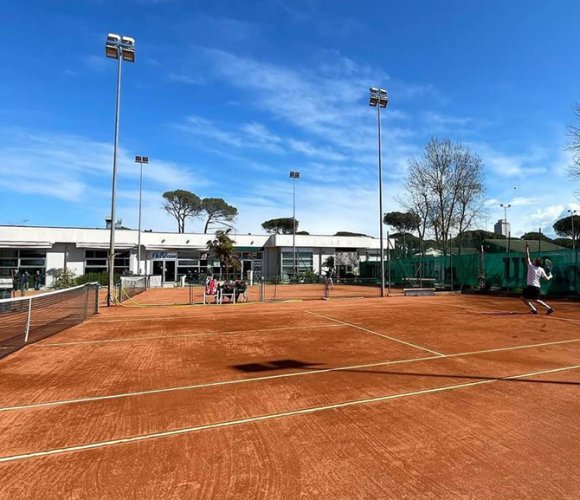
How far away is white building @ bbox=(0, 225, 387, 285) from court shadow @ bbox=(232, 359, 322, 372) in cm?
3322

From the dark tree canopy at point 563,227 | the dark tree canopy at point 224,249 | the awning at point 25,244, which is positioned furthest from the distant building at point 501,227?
the awning at point 25,244

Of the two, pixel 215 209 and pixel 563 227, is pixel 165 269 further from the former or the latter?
pixel 563 227

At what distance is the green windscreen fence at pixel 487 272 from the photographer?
20.7 metres

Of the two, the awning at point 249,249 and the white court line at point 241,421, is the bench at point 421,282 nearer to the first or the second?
the awning at point 249,249

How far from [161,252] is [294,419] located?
40.2 meters

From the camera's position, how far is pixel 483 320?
12.2 m

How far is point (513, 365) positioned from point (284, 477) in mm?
5045

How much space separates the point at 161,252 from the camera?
42.4 meters

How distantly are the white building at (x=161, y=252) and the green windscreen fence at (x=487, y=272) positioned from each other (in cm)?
1235

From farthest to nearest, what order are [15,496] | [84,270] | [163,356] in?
1. [84,270]
2. [163,356]
3. [15,496]

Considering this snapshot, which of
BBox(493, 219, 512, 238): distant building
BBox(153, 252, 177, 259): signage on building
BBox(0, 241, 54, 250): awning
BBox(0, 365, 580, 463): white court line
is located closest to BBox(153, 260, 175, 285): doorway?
BBox(153, 252, 177, 259): signage on building

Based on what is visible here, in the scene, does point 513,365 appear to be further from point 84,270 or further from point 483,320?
point 84,270

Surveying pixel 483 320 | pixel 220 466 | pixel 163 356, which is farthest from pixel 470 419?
pixel 483 320

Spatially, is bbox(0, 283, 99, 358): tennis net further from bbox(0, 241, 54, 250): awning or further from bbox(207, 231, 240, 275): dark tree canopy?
bbox(0, 241, 54, 250): awning
